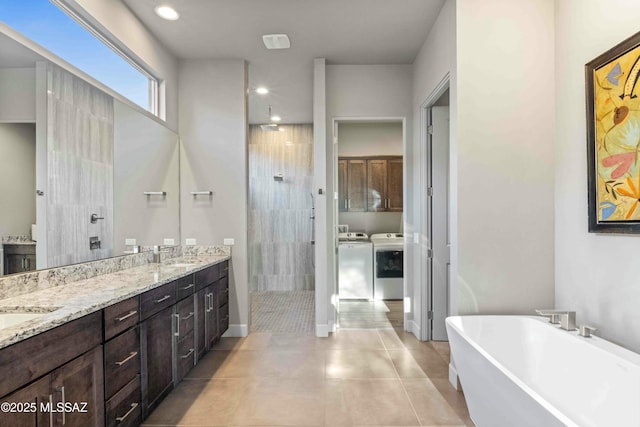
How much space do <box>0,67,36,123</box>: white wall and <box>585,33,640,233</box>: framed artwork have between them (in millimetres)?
3299

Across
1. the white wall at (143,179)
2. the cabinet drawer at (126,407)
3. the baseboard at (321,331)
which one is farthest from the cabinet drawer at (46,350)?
the baseboard at (321,331)

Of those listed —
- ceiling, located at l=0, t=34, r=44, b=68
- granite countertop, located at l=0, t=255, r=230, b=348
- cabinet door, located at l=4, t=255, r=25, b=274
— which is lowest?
granite countertop, located at l=0, t=255, r=230, b=348

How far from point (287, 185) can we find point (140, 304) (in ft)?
13.6

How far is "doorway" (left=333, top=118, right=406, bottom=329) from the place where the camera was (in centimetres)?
527

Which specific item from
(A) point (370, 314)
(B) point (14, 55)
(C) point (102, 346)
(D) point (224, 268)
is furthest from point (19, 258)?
(A) point (370, 314)

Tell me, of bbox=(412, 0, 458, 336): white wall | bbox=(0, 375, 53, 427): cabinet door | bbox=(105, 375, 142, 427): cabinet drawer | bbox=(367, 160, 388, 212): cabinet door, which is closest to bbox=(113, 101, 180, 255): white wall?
bbox=(105, 375, 142, 427): cabinet drawer

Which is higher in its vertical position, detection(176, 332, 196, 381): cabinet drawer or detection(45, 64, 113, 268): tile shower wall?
detection(45, 64, 113, 268): tile shower wall

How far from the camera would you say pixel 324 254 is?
380 centimetres

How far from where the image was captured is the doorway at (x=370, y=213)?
5.27 metres

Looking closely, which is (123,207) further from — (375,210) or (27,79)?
(375,210)

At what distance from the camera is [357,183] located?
230 inches

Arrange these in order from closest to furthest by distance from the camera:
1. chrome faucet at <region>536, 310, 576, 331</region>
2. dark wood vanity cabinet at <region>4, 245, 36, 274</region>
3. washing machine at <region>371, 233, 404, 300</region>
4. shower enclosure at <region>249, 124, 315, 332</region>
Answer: dark wood vanity cabinet at <region>4, 245, 36, 274</region>
chrome faucet at <region>536, 310, 576, 331</region>
washing machine at <region>371, 233, 404, 300</region>
shower enclosure at <region>249, 124, 315, 332</region>

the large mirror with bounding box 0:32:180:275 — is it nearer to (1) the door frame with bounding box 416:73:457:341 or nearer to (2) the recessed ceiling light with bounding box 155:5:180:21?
(2) the recessed ceiling light with bounding box 155:5:180:21

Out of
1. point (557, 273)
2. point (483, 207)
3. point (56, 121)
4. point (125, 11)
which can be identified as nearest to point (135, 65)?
point (125, 11)
